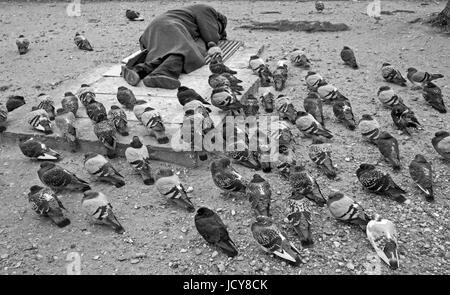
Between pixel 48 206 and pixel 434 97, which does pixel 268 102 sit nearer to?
pixel 434 97

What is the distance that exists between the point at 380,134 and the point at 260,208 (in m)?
2.25

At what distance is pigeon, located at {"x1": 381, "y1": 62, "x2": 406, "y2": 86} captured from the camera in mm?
8086

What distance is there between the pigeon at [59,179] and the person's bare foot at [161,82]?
2.76m

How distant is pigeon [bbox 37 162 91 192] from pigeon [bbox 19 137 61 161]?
68cm

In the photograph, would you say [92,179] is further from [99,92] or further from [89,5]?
[89,5]

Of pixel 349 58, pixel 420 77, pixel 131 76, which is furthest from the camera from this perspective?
pixel 349 58

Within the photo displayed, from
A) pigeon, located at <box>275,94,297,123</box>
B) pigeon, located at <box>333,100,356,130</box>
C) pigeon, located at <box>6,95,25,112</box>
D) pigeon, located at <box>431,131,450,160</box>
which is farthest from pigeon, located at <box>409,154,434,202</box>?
pigeon, located at <box>6,95,25,112</box>

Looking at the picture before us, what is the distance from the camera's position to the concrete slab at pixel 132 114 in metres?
6.16

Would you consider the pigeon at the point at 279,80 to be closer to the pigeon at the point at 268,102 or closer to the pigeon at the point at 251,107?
the pigeon at the point at 268,102

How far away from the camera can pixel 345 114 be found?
672cm

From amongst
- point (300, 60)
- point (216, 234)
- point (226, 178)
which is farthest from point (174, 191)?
point (300, 60)

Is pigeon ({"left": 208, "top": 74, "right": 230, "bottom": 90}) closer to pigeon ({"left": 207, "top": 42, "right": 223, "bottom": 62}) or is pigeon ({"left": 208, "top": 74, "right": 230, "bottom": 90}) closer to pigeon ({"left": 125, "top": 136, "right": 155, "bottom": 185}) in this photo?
pigeon ({"left": 207, "top": 42, "right": 223, "bottom": 62})

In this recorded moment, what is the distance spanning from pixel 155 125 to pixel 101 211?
1663mm
